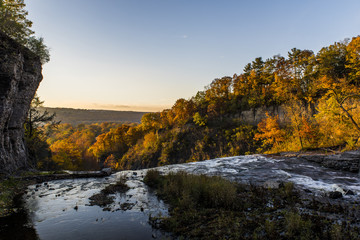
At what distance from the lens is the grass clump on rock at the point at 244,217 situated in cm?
564

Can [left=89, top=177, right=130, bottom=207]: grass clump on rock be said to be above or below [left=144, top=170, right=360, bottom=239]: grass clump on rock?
below

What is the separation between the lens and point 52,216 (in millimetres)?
8195

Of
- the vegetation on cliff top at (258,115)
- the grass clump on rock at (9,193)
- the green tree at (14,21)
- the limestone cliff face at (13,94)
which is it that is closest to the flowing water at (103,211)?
the grass clump on rock at (9,193)

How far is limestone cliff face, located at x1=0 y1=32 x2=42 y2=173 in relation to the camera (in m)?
16.5

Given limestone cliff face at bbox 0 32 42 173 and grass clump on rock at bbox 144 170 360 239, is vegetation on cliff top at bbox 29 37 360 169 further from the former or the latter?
grass clump on rock at bbox 144 170 360 239

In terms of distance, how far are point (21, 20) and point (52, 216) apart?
95.9 feet

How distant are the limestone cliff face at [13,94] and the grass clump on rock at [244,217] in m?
17.8

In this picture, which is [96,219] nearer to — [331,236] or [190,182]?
[190,182]

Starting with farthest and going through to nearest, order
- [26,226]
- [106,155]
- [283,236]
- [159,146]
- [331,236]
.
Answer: [106,155] < [159,146] < [26,226] < [283,236] < [331,236]

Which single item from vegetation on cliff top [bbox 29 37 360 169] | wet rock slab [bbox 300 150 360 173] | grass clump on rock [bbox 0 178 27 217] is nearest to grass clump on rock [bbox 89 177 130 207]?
grass clump on rock [bbox 0 178 27 217]

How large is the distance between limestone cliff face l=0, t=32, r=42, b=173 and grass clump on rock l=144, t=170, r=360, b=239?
1779cm

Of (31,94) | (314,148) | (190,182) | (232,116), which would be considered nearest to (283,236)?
(190,182)

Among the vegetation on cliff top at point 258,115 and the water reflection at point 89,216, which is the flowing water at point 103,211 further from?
the vegetation on cliff top at point 258,115

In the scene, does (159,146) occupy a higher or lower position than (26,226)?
lower
